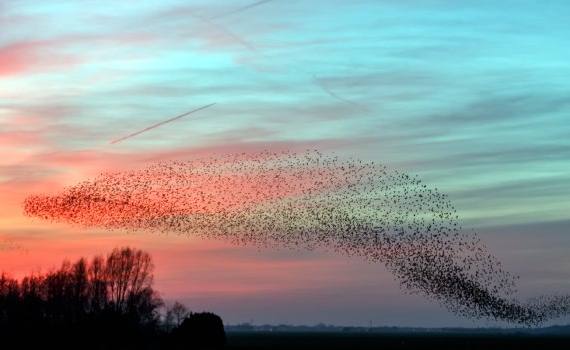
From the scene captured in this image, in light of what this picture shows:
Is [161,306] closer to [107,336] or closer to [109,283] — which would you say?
[109,283]

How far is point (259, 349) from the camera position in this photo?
498 ft

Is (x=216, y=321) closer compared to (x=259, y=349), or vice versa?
(x=216, y=321)

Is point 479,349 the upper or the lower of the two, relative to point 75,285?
lower

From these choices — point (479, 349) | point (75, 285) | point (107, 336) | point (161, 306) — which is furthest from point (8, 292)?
point (479, 349)

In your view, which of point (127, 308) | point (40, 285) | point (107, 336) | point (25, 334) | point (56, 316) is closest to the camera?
point (25, 334)

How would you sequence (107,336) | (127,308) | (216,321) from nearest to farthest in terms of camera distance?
(107,336) < (216,321) < (127,308)

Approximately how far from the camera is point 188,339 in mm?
128625

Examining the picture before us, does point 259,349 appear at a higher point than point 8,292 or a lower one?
lower

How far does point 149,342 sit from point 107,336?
230 inches

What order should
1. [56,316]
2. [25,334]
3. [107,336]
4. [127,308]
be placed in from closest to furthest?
[25,334] < [107,336] < [56,316] < [127,308]

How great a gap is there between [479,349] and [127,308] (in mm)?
65576

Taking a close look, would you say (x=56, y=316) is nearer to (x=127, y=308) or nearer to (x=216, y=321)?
(x=127, y=308)

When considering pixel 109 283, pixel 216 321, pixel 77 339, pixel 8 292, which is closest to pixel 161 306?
pixel 109 283

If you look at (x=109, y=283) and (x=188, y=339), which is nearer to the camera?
(x=188, y=339)
